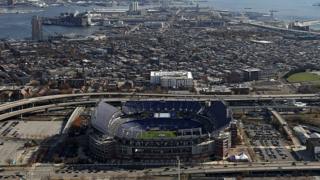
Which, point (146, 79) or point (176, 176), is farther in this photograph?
point (146, 79)

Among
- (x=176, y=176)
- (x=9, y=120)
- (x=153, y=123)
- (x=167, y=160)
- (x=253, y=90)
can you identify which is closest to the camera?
(x=176, y=176)

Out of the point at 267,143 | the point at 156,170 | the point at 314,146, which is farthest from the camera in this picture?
the point at 267,143

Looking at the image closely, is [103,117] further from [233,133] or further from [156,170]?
[233,133]

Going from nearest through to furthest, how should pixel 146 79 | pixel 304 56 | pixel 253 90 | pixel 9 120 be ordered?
1. pixel 9 120
2. pixel 253 90
3. pixel 146 79
4. pixel 304 56

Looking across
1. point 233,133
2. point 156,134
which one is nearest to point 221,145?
point 233,133

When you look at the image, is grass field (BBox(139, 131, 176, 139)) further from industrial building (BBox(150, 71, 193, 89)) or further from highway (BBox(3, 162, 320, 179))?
industrial building (BBox(150, 71, 193, 89))

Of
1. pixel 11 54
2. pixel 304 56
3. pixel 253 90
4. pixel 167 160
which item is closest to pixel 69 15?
pixel 11 54

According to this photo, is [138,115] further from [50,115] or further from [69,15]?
A: [69,15]
